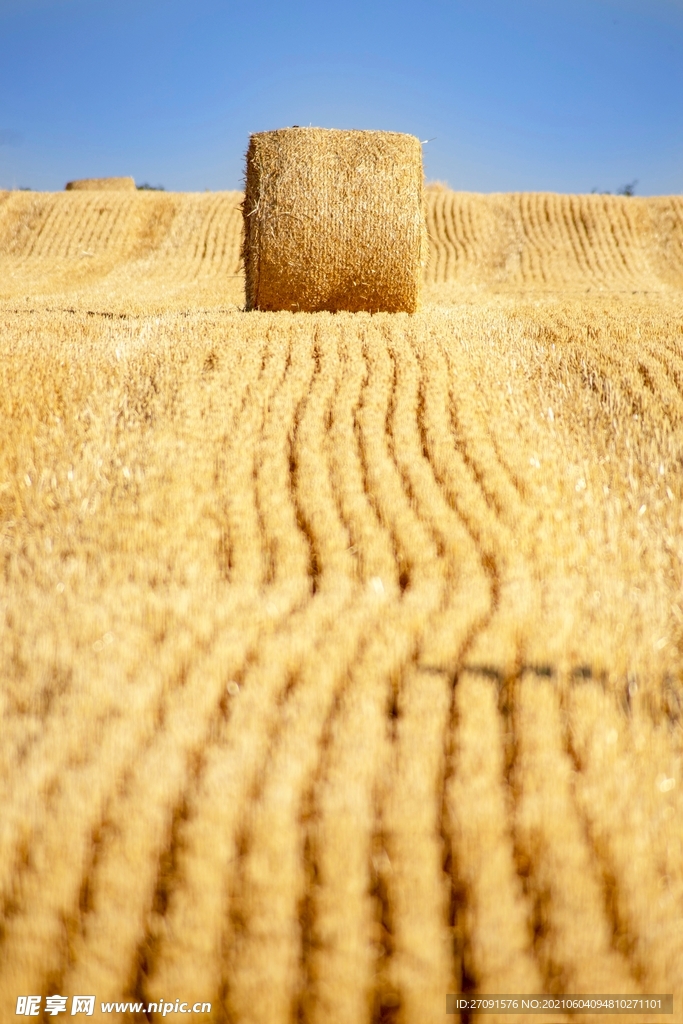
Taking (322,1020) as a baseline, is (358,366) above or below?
above

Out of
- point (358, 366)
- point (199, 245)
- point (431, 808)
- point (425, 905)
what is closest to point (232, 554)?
point (431, 808)

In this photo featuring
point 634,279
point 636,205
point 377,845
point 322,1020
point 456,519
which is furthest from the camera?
point 636,205

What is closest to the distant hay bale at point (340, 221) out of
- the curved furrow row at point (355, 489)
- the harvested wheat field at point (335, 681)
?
the curved furrow row at point (355, 489)

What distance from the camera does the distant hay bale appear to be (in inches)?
286

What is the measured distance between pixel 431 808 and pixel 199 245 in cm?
1684

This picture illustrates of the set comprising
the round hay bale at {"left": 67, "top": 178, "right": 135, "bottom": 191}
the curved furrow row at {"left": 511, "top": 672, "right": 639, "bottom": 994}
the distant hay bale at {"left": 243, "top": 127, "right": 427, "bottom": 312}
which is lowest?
the curved furrow row at {"left": 511, "top": 672, "right": 639, "bottom": 994}

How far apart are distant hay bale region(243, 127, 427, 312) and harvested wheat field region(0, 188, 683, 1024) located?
2.51 metres

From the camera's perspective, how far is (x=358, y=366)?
16.4 ft

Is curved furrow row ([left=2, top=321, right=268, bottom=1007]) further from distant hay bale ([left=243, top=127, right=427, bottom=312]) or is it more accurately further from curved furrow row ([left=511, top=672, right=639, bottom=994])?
distant hay bale ([left=243, top=127, right=427, bottom=312])

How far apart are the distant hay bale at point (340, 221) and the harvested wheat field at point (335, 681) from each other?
251 cm

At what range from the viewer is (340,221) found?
731 centimetres

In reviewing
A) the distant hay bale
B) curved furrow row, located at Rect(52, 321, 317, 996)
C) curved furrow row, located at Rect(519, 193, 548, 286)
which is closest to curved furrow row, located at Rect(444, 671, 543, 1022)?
curved furrow row, located at Rect(52, 321, 317, 996)

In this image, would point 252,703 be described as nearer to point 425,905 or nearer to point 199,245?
point 425,905

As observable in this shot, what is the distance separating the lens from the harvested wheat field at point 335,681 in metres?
1.56
